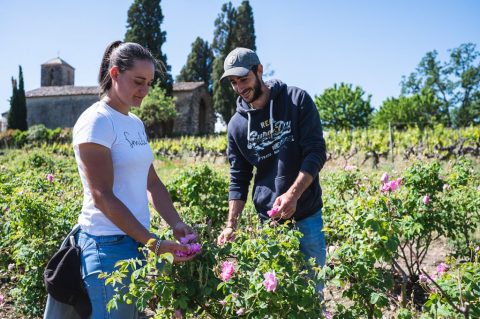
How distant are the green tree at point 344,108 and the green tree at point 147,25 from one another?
17.9 metres

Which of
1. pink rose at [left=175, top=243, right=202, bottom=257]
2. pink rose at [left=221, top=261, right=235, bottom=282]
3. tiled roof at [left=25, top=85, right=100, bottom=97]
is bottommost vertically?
pink rose at [left=221, top=261, right=235, bottom=282]

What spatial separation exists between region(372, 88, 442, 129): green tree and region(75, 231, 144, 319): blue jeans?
4095 cm

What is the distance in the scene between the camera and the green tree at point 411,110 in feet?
137

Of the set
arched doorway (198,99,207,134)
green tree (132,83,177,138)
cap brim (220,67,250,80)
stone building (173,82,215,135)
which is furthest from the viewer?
arched doorway (198,99,207,134)

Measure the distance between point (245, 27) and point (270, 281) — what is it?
35409 mm

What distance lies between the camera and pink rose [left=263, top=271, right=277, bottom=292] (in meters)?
1.53

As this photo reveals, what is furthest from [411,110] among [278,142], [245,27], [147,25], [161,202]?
[161,202]

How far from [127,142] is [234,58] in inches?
37.8

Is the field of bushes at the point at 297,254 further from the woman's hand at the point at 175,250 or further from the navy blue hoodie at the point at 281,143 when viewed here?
the navy blue hoodie at the point at 281,143

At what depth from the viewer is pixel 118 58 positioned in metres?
1.74

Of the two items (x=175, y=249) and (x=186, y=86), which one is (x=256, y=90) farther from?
(x=186, y=86)

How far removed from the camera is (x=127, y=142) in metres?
1.72

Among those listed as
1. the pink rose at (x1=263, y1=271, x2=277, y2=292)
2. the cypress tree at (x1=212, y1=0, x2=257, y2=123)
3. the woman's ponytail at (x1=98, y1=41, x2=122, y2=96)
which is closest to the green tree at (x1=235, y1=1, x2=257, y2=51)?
the cypress tree at (x1=212, y1=0, x2=257, y2=123)

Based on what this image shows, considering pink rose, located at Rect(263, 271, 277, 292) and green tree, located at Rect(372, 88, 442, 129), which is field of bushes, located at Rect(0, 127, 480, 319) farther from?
green tree, located at Rect(372, 88, 442, 129)
